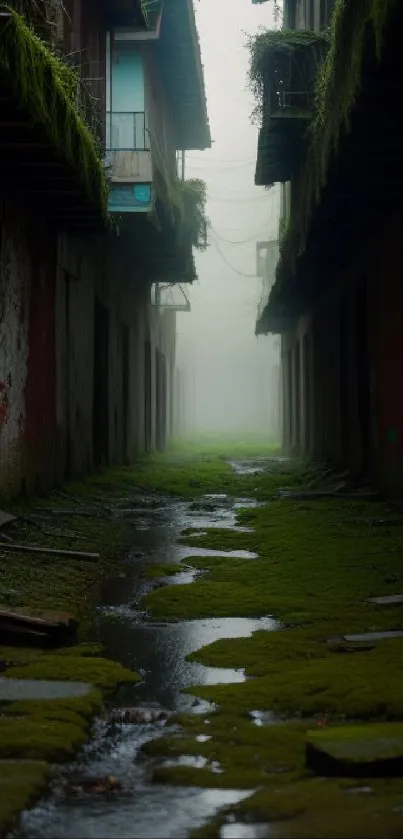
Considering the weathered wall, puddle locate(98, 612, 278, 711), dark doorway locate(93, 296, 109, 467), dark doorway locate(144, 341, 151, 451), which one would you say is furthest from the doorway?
puddle locate(98, 612, 278, 711)

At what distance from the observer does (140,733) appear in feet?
11.3

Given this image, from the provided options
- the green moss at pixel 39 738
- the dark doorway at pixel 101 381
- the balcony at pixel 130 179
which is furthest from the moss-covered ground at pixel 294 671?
the balcony at pixel 130 179

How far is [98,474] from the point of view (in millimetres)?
14594

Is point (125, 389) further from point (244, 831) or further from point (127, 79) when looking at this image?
point (244, 831)

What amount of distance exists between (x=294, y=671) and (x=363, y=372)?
10.1 meters

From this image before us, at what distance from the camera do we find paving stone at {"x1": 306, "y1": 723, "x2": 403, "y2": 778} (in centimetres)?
288

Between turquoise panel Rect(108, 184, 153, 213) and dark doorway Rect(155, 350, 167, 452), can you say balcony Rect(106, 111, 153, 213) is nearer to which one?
turquoise panel Rect(108, 184, 153, 213)

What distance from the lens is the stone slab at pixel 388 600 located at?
5.82m

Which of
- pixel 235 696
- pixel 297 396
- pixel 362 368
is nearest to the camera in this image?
pixel 235 696

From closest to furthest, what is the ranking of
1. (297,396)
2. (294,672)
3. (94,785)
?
(94,785), (294,672), (297,396)

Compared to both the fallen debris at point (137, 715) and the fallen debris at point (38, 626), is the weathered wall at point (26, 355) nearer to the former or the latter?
the fallen debris at point (38, 626)

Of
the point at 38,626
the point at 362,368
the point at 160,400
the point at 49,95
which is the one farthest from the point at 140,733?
the point at 160,400

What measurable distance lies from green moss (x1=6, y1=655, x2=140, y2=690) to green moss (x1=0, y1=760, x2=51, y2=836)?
1059 mm

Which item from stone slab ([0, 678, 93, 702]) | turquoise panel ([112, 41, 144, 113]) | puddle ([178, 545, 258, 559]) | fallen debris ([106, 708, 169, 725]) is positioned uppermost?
turquoise panel ([112, 41, 144, 113])
